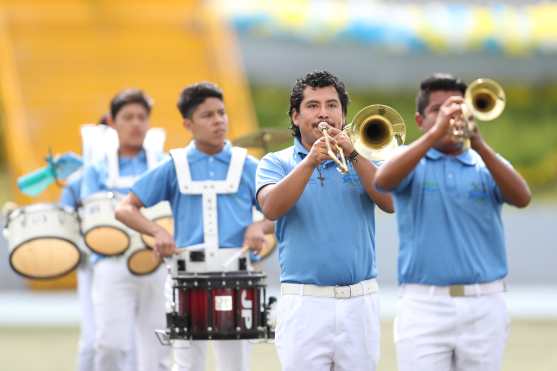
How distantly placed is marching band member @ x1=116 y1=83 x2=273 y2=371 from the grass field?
12.7 ft

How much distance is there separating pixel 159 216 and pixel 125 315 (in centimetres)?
84

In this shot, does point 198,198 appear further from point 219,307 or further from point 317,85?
point 317,85

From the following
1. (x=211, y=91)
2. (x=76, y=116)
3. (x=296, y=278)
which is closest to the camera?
(x=296, y=278)

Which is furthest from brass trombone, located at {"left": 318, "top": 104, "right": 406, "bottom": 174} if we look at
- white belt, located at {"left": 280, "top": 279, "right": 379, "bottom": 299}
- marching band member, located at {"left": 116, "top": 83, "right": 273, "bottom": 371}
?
marching band member, located at {"left": 116, "top": 83, "right": 273, "bottom": 371}

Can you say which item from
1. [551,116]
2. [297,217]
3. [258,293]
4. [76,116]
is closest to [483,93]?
[297,217]

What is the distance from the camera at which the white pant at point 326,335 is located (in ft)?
23.6

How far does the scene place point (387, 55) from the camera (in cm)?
3297

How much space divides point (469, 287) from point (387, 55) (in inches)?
1026

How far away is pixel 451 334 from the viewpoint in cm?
712

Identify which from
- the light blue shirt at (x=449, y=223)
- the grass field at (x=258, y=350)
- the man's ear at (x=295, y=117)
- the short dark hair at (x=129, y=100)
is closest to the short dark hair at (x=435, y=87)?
the light blue shirt at (x=449, y=223)

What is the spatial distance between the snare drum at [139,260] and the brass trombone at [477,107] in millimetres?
4040

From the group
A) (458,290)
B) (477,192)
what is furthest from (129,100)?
(458,290)

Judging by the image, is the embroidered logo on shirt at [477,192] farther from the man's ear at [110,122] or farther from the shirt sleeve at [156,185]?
the man's ear at [110,122]

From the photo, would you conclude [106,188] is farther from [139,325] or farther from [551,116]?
[551,116]
